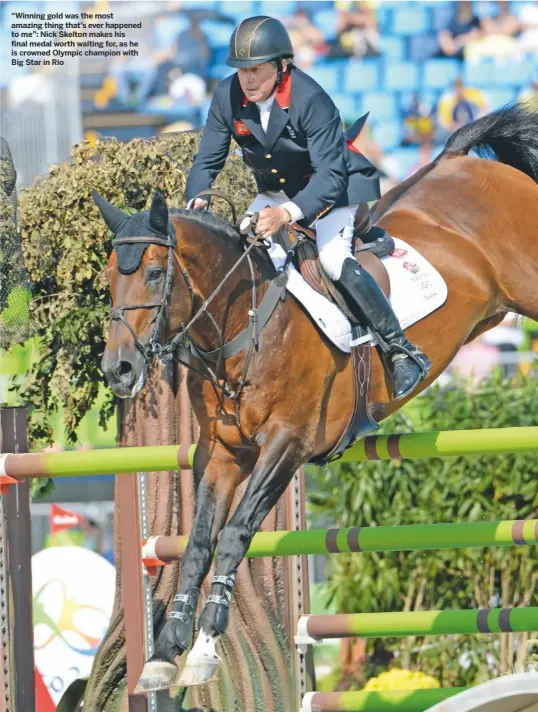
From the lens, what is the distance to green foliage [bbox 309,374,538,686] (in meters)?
5.77

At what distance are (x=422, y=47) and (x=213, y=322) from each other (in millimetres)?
8693

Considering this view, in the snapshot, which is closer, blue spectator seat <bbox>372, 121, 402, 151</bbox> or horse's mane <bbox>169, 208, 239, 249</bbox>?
horse's mane <bbox>169, 208, 239, 249</bbox>

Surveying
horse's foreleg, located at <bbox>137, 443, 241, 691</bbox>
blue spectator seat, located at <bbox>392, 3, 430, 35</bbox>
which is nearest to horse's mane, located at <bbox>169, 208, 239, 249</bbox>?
horse's foreleg, located at <bbox>137, 443, 241, 691</bbox>

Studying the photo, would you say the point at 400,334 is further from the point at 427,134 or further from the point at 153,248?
the point at 427,134

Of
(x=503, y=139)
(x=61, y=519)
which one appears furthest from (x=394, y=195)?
(x=61, y=519)

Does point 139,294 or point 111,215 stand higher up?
point 111,215

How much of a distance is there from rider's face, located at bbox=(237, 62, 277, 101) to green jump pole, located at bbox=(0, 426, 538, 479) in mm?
1115

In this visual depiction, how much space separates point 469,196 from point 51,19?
4265 millimetres

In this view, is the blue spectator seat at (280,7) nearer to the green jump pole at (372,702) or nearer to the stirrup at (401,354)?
the stirrup at (401,354)

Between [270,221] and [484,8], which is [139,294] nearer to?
[270,221]

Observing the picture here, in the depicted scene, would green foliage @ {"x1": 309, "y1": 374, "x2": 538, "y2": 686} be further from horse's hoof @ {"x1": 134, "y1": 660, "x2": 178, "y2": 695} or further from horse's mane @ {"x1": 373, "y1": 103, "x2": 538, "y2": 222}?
horse's hoof @ {"x1": 134, "y1": 660, "x2": 178, "y2": 695}

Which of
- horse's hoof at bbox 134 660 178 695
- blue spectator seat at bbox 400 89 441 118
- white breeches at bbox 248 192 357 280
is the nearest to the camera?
horse's hoof at bbox 134 660 178 695

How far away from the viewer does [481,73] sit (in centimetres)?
1093

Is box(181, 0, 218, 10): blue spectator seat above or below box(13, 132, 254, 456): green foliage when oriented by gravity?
above
